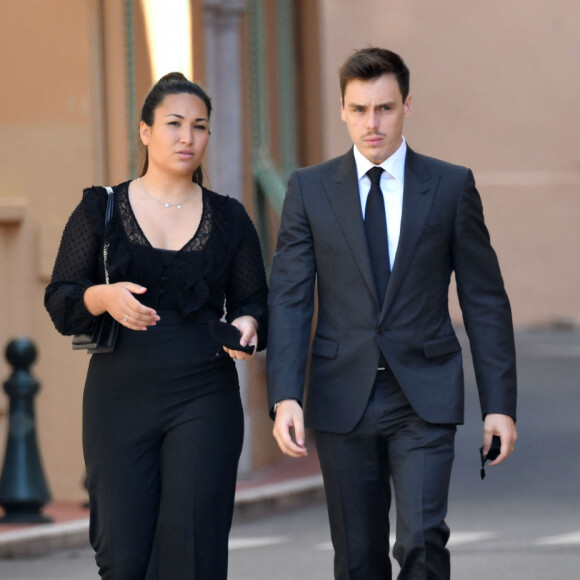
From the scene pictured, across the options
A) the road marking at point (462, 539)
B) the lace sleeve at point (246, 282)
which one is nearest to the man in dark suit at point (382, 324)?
the lace sleeve at point (246, 282)

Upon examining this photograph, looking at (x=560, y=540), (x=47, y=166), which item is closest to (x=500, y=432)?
(x=560, y=540)

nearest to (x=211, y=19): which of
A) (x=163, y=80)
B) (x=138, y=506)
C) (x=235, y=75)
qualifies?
(x=235, y=75)

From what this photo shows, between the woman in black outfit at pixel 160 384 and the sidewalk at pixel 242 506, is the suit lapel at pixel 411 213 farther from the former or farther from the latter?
the sidewalk at pixel 242 506

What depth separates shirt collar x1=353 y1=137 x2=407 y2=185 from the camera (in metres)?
5.10

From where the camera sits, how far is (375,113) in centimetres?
501

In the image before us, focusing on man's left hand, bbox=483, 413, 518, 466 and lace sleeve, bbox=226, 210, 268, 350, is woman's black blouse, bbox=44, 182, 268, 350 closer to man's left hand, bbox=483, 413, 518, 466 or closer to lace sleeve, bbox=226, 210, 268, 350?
lace sleeve, bbox=226, 210, 268, 350

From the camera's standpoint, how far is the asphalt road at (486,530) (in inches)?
294

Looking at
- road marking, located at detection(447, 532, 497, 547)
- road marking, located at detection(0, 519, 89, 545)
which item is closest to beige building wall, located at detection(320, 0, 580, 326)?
road marking, located at detection(447, 532, 497, 547)

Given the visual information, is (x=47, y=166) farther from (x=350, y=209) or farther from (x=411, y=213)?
(x=411, y=213)

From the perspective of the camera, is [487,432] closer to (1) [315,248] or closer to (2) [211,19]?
(1) [315,248]

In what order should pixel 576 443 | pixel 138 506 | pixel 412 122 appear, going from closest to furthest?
pixel 138 506 < pixel 576 443 < pixel 412 122

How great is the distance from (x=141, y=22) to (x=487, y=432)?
5.05m

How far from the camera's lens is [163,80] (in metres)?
5.18

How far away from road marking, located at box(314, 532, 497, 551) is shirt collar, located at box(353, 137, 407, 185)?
3.35 m
